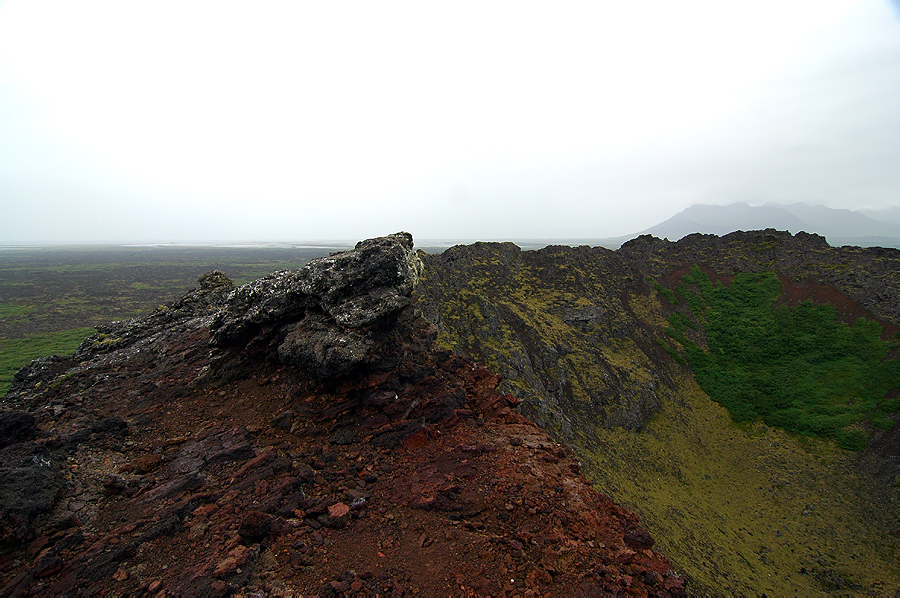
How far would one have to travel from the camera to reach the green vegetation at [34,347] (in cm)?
6088

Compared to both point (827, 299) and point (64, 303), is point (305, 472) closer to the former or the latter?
point (827, 299)

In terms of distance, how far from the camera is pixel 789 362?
46.5 meters

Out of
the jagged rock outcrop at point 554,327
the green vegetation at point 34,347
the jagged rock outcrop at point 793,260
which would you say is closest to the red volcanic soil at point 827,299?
the jagged rock outcrop at point 793,260

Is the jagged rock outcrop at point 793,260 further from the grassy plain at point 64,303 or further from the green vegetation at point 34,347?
the green vegetation at point 34,347

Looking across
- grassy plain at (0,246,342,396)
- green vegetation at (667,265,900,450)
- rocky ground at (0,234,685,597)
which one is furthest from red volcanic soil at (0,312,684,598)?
grassy plain at (0,246,342,396)

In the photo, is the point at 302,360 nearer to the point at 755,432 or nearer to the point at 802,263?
the point at 755,432

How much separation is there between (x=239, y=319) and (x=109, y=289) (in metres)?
166

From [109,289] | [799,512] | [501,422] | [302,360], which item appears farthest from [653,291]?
[109,289]

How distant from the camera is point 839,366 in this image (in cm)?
4369

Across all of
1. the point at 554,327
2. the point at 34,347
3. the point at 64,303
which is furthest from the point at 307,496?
the point at 64,303

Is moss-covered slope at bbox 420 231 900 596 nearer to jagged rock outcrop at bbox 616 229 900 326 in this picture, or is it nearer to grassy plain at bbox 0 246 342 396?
jagged rock outcrop at bbox 616 229 900 326

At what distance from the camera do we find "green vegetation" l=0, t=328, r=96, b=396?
60875 mm

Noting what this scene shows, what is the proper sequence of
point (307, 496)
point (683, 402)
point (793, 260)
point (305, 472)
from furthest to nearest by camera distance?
1. point (793, 260)
2. point (683, 402)
3. point (305, 472)
4. point (307, 496)

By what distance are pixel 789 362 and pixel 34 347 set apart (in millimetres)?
135752
